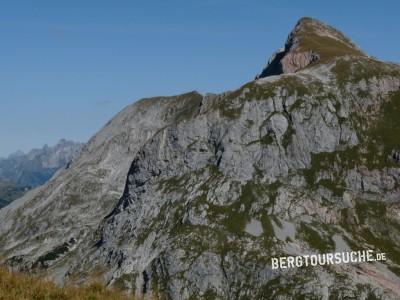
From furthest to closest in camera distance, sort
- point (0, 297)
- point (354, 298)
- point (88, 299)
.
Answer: point (354, 298) < point (88, 299) < point (0, 297)

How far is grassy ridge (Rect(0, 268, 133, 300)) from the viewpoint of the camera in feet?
66.3

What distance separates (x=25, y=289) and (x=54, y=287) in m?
1.37

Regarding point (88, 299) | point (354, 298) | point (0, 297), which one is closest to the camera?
point (0, 297)

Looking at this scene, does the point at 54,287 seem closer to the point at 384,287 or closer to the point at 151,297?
the point at 151,297

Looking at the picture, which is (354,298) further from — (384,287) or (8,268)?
(8,268)

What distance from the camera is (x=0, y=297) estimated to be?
19.4 metres

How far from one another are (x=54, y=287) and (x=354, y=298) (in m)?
190

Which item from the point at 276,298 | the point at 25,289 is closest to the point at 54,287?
→ the point at 25,289

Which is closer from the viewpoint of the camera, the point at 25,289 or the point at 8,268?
the point at 25,289

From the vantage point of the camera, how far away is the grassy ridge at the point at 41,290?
20.2 m

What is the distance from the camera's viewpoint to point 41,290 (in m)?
20.9

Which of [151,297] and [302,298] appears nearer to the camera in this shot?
[151,297]

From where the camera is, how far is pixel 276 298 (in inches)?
7859

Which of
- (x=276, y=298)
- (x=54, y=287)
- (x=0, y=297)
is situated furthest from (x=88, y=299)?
(x=276, y=298)
